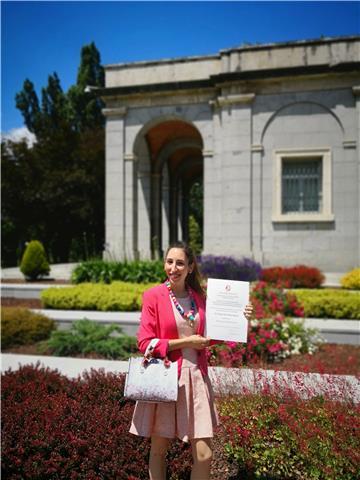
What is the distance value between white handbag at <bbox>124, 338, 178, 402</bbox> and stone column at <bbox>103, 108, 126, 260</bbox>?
14.2m

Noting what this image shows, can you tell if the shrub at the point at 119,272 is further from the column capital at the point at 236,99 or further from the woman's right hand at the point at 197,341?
the woman's right hand at the point at 197,341

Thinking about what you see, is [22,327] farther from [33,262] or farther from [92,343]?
[33,262]

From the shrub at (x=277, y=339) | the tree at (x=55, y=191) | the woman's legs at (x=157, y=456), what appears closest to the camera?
the woman's legs at (x=157, y=456)

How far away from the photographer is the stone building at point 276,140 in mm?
14375

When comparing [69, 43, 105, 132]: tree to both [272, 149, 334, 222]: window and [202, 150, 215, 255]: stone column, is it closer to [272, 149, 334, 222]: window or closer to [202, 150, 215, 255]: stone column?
[202, 150, 215, 255]: stone column

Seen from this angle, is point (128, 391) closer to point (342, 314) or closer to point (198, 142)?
point (342, 314)

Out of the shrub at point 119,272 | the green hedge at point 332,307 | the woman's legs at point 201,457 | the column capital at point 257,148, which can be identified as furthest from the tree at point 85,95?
the woman's legs at point 201,457

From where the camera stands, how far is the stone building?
47.2ft

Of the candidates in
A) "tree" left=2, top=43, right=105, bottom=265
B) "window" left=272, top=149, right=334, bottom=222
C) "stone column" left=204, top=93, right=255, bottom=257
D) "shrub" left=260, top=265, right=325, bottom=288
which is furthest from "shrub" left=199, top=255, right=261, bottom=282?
"tree" left=2, top=43, right=105, bottom=265

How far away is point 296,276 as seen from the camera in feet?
43.1

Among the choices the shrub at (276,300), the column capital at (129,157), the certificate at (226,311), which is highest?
the column capital at (129,157)

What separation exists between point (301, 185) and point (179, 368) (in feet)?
44.3

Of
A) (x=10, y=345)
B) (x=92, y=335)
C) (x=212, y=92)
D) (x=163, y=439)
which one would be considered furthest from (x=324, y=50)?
(x=163, y=439)

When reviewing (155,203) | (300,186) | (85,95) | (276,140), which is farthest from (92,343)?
(85,95)
